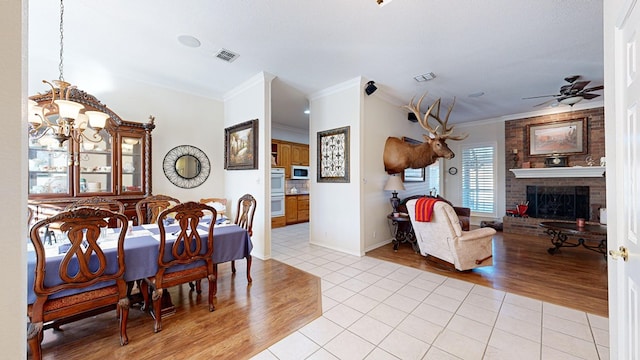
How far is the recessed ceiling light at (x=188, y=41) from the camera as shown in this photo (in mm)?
2822

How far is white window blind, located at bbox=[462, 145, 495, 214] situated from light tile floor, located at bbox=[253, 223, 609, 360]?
4.56 metres

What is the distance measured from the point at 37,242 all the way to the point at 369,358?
2296 mm

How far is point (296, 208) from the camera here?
7242 millimetres

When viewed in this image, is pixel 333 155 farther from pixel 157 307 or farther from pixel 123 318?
pixel 123 318

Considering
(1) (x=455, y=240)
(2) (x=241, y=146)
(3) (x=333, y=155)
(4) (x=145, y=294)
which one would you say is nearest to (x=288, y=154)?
(2) (x=241, y=146)

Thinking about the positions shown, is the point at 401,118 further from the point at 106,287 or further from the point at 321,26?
the point at 106,287

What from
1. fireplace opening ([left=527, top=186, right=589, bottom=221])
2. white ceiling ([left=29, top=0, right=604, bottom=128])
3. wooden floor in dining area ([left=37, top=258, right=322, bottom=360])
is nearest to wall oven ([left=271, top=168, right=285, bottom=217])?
white ceiling ([left=29, top=0, right=604, bottom=128])

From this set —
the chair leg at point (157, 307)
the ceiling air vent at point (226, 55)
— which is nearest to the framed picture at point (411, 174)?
the ceiling air vent at point (226, 55)

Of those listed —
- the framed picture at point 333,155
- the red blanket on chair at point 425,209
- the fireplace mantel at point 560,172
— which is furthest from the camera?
the fireplace mantel at point 560,172

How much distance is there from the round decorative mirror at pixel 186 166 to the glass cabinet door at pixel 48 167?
1220 mm

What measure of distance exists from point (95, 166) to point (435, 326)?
15.3 ft

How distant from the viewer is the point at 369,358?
1.74 metres

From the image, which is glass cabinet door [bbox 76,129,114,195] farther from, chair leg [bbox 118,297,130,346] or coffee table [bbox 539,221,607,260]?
coffee table [bbox 539,221,607,260]

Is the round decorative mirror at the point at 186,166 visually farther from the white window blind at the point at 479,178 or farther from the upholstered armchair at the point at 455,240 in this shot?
the white window blind at the point at 479,178
